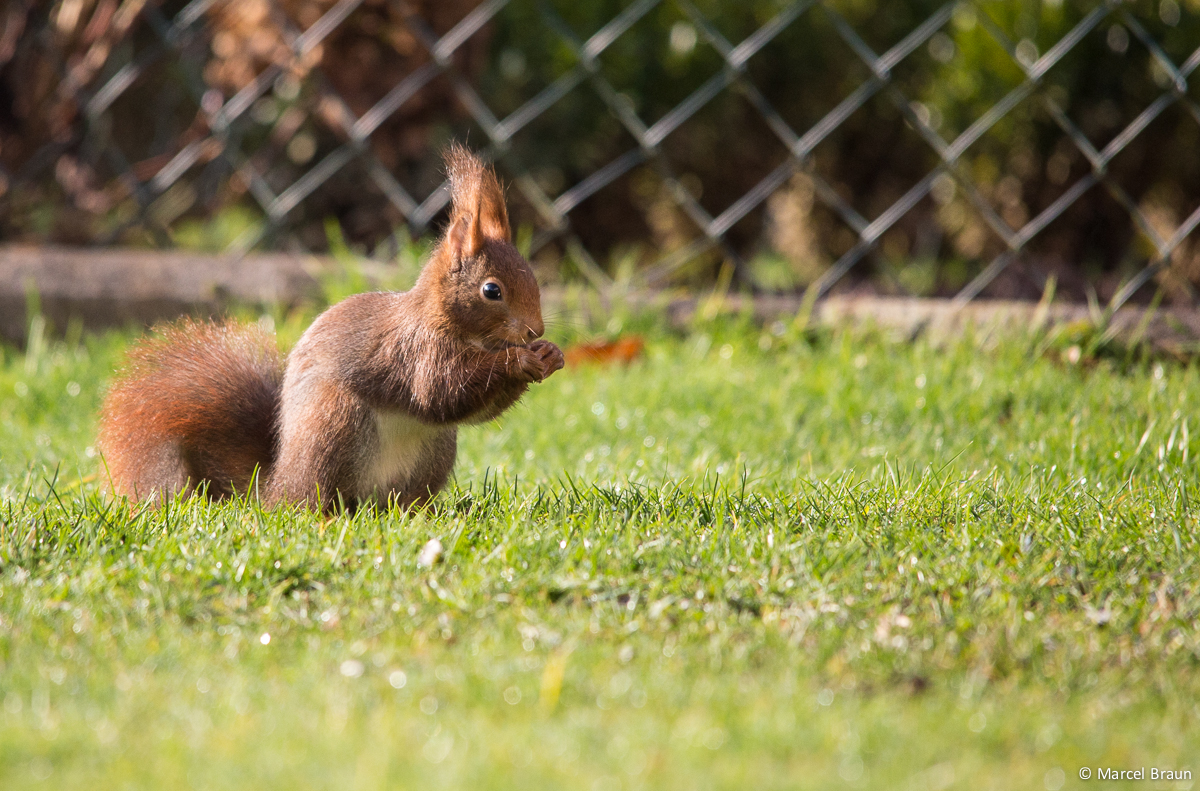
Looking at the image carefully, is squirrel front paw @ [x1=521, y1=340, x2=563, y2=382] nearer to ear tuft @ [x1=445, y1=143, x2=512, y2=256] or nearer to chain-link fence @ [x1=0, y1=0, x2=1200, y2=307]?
ear tuft @ [x1=445, y1=143, x2=512, y2=256]

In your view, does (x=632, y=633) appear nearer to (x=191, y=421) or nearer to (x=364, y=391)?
(x=364, y=391)

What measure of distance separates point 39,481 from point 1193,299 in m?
4.07

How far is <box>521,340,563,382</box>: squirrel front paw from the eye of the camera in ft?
8.47

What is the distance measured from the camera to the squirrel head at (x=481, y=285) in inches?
103

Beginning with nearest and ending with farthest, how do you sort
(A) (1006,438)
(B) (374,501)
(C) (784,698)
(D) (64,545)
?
(C) (784,698) → (D) (64,545) → (B) (374,501) → (A) (1006,438)

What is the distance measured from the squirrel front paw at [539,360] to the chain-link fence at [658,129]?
2376 millimetres

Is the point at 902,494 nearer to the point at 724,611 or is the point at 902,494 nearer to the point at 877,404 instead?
the point at 724,611

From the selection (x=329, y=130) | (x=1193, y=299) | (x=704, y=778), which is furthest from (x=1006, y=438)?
(x=329, y=130)

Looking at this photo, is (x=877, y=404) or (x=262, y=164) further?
(x=262, y=164)

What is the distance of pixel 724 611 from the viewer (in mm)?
2102

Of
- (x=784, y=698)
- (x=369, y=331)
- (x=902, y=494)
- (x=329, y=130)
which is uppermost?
(x=329, y=130)

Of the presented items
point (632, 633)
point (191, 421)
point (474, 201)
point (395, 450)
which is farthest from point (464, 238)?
point (632, 633)

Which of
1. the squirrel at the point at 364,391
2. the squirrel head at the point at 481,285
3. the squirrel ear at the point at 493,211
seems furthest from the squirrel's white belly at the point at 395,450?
the squirrel ear at the point at 493,211

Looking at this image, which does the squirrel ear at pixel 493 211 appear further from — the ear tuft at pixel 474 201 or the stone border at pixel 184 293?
the stone border at pixel 184 293
